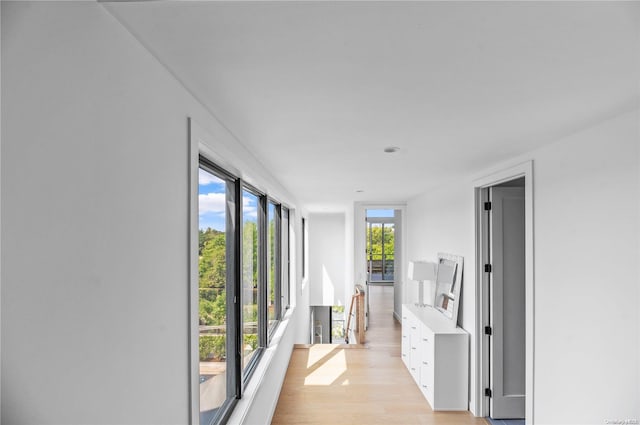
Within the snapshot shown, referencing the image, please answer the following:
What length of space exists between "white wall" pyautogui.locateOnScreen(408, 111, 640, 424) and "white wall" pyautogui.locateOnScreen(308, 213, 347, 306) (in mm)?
6981

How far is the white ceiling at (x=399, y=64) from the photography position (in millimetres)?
832

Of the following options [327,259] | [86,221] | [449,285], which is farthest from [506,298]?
[327,259]

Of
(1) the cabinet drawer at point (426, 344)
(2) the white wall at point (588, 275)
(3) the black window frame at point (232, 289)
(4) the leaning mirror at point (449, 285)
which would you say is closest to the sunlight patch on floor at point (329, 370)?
(1) the cabinet drawer at point (426, 344)

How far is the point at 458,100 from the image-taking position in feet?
4.68

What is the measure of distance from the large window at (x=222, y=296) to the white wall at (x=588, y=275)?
1983 millimetres

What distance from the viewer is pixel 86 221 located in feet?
2.50

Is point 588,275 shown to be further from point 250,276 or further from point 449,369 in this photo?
point 250,276

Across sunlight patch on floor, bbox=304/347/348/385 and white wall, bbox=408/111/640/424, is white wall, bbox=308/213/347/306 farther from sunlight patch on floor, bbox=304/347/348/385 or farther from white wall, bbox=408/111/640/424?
white wall, bbox=408/111/640/424

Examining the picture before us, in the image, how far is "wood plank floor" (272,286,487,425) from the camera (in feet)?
11.3

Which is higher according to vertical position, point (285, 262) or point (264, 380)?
point (285, 262)

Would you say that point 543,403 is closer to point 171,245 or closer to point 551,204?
point 551,204

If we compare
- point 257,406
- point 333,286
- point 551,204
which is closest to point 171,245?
point 257,406

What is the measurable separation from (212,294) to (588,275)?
2.08 meters

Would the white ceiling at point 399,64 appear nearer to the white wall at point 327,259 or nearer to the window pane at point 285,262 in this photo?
the window pane at point 285,262
